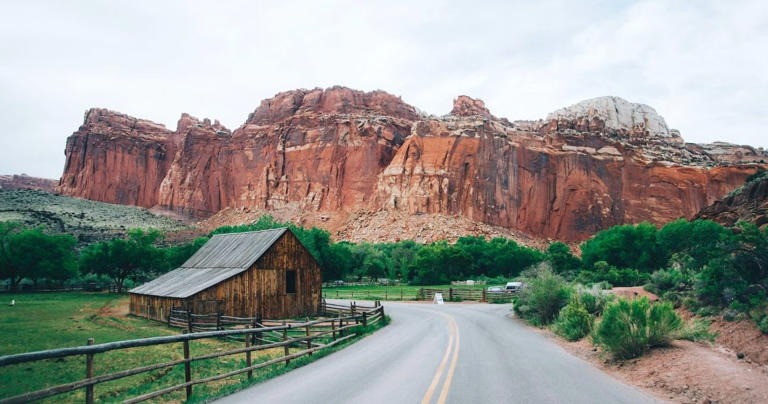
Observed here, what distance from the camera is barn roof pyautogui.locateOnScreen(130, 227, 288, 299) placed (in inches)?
961

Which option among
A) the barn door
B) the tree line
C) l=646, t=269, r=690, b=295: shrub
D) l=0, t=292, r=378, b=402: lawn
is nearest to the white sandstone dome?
the tree line

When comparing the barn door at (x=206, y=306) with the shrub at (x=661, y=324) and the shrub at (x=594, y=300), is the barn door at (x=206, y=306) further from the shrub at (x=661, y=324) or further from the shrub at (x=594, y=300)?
the shrub at (x=661, y=324)

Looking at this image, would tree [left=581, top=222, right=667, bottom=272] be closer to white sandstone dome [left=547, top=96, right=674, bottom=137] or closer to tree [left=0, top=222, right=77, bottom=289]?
tree [left=0, top=222, right=77, bottom=289]

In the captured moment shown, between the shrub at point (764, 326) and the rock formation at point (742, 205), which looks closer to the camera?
the shrub at point (764, 326)

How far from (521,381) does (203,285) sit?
61.8ft

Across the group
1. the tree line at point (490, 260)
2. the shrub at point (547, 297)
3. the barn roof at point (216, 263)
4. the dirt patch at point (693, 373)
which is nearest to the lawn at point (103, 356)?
the barn roof at point (216, 263)

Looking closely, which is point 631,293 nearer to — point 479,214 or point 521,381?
point 521,381

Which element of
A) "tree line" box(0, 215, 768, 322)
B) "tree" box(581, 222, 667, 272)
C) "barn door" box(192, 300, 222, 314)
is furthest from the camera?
"tree" box(581, 222, 667, 272)

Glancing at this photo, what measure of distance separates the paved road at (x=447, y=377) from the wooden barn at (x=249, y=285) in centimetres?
1072

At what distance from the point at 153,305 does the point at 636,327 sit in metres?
24.3

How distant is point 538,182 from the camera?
372ft

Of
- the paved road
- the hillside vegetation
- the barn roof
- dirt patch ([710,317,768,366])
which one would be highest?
the hillside vegetation

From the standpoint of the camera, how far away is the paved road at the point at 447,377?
7.47m

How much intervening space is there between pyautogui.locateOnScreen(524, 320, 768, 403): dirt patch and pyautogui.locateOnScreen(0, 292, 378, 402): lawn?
7.06 meters
